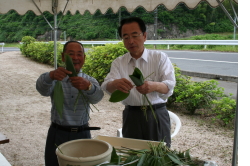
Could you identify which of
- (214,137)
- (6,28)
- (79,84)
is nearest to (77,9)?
(79,84)

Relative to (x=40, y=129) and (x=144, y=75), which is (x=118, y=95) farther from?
(x=40, y=129)

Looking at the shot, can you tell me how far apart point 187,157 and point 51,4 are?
3408 mm

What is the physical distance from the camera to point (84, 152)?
1.16 m

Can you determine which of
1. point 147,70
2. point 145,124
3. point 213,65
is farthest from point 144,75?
point 213,65

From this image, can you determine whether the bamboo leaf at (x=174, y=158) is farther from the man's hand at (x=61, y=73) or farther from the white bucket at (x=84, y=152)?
the man's hand at (x=61, y=73)

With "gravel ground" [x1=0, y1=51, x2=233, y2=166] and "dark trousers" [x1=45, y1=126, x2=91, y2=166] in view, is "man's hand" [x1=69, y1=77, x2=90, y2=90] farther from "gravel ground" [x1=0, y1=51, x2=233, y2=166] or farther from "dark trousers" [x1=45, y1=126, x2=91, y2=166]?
"gravel ground" [x1=0, y1=51, x2=233, y2=166]

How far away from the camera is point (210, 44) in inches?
507

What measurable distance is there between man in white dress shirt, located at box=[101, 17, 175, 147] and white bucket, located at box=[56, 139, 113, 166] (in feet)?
2.24

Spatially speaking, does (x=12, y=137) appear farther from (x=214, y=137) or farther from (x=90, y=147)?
(x=90, y=147)

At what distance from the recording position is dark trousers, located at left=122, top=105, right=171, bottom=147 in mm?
1970

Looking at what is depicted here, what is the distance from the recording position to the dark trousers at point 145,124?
6.46ft

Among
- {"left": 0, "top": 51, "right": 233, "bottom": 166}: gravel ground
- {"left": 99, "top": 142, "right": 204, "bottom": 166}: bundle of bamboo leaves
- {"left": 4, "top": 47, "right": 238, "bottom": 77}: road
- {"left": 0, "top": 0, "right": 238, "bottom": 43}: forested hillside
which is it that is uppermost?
{"left": 0, "top": 0, "right": 238, "bottom": 43}: forested hillside

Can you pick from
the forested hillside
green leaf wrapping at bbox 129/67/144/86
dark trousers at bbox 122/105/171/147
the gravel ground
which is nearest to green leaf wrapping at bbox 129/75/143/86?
green leaf wrapping at bbox 129/67/144/86

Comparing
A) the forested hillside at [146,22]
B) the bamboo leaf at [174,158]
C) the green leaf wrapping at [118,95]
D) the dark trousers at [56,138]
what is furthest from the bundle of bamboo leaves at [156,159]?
the forested hillside at [146,22]
